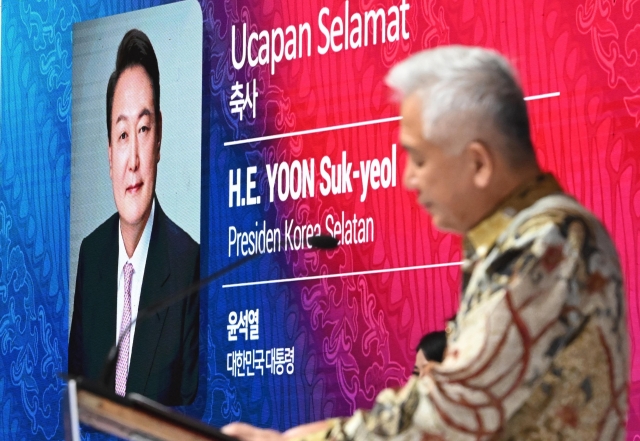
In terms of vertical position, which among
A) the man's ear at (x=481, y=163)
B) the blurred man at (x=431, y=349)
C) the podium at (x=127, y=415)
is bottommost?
the podium at (x=127, y=415)

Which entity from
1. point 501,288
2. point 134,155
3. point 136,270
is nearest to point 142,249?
point 136,270

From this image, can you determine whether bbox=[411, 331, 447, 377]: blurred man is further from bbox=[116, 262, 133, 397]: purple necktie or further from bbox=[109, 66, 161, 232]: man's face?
bbox=[109, 66, 161, 232]: man's face

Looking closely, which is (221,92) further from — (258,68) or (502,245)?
(502,245)

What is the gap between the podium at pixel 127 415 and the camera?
5.17 feet

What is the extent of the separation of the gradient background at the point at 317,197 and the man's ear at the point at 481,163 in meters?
1.81

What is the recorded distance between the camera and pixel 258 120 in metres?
4.29

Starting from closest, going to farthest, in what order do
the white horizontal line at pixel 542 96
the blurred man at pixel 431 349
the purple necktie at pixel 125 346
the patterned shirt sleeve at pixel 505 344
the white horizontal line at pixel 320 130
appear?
the patterned shirt sleeve at pixel 505 344 < the blurred man at pixel 431 349 < the white horizontal line at pixel 542 96 < the white horizontal line at pixel 320 130 < the purple necktie at pixel 125 346

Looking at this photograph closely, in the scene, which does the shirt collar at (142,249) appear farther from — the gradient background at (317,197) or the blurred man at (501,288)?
the blurred man at (501,288)

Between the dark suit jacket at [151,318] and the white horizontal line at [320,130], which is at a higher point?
the white horizontal line at [320,130]

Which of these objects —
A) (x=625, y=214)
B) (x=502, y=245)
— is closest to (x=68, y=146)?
(x=625, y=214)

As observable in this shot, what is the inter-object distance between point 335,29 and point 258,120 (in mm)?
407

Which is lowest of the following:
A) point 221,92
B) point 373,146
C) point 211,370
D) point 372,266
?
point 211,370

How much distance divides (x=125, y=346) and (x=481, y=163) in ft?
10.2

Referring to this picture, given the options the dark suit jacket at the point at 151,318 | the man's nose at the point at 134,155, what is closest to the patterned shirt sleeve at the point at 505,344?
the dark suit jacket at the point at 151,318
